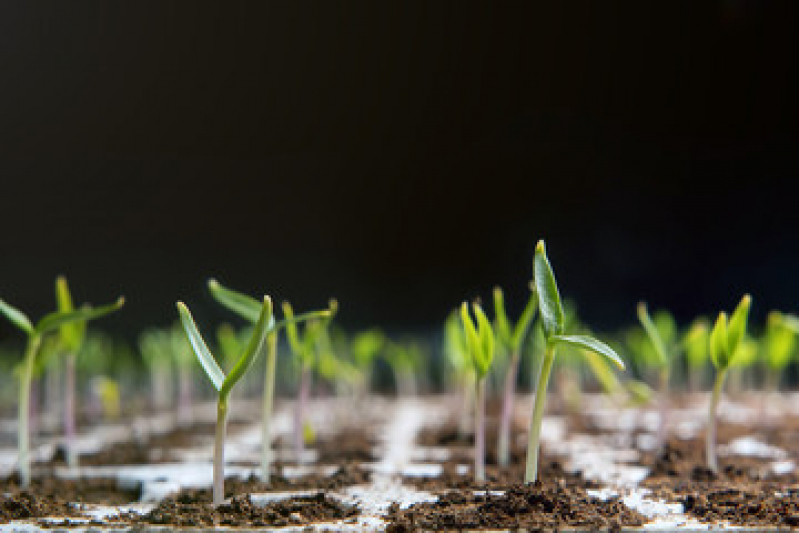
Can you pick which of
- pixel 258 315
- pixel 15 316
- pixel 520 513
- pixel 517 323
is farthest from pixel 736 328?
pixel 15 316

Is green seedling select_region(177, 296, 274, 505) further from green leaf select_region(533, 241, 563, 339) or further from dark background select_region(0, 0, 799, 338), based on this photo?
dark background select_region(0, 0, 799, 338)

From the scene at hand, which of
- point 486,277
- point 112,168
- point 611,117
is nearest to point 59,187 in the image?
point 112,168

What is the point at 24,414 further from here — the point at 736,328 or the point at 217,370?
the point at 736,328

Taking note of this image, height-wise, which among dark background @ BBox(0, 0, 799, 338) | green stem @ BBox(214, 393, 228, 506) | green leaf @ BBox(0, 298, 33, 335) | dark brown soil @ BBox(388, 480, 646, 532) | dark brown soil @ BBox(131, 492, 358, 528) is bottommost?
dark brown soil @ BBox(131, 492, 358, 528)

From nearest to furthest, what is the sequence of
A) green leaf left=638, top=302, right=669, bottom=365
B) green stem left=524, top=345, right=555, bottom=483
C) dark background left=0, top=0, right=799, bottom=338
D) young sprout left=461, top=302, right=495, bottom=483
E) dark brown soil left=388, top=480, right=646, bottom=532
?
dark brown soil left=388, top=480, right=646, bottom=532 < green stem left=524, top=345, right=555, bottom=483 < young sprout left=461, top=302, right=495, bottom=483 < green leaf left=638, top=302, right=669, bottom=365 < dark background left=0, top=0, right=799, bottom=338

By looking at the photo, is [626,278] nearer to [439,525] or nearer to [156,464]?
[156,464]

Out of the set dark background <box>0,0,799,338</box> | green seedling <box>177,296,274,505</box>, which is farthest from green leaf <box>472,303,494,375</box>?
dark background <box>0,0,799,338</box>
